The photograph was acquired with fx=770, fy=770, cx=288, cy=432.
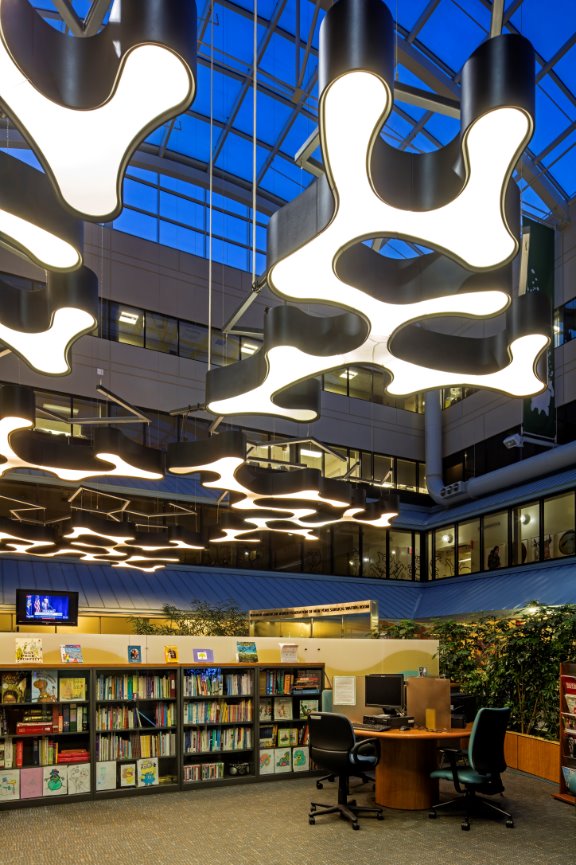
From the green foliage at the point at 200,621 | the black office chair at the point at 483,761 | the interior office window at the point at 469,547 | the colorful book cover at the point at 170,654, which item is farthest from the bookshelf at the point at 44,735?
the interior office window at the point at 469,547

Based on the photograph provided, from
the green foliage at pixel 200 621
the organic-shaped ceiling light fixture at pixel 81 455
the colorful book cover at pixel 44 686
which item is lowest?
the green foliage at pixel 200 621

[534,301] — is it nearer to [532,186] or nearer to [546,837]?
[546,837]

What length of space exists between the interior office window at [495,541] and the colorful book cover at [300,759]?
34.2 ft

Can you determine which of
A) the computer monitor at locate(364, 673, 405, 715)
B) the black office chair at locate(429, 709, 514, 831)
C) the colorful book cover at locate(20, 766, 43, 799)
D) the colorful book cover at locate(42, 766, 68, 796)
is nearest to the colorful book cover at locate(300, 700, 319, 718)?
the computer monitor at locate(364, 673, 405, 715)

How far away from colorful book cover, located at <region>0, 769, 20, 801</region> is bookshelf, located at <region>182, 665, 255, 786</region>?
1.94m

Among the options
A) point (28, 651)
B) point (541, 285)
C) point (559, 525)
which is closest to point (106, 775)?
point (28, 651)

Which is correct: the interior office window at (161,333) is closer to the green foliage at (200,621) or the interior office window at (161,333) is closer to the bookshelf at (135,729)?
the green foliage at (200,621)

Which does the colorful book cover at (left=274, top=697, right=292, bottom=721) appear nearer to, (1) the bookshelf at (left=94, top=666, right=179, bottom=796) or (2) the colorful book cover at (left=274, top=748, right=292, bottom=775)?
(2) the colorful book cover at (left=274, top=748, right=292, bottom=775)

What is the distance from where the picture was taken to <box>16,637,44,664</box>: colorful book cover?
860cm

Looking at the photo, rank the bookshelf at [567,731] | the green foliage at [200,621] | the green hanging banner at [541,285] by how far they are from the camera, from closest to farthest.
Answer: the bookshelf at [567,731], the green hanging banner at [541,285], the green foliage at [200,621]

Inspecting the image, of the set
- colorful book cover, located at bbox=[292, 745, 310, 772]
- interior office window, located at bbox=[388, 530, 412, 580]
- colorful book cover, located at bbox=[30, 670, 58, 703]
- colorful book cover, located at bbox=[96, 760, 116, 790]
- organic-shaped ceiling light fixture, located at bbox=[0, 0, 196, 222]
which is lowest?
colorful book cover, located at bbox=[292, 745, 310, 772]

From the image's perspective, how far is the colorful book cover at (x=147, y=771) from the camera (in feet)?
29.2

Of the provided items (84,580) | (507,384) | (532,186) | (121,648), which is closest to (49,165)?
(507,384)

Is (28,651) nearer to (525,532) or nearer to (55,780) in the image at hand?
(55,780)
